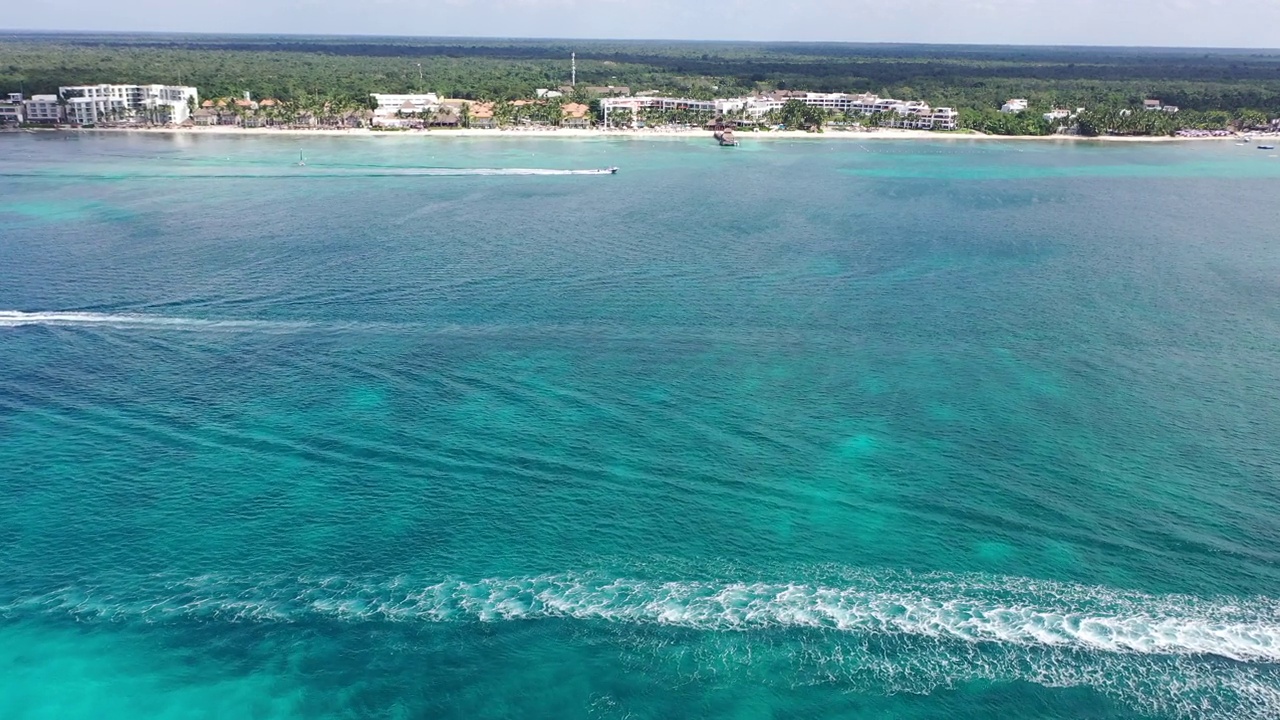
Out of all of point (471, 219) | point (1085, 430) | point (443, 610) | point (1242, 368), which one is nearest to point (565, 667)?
point (443, 610)

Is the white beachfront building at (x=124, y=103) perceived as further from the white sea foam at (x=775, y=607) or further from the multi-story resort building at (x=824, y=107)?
the white sea foam at (x=775, y=607)

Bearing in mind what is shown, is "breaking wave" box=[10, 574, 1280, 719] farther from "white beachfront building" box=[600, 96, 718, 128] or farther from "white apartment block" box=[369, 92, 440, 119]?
"white beachfront building" box=[600, 96, 718, 128]

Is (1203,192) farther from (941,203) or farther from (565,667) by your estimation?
(565,667)

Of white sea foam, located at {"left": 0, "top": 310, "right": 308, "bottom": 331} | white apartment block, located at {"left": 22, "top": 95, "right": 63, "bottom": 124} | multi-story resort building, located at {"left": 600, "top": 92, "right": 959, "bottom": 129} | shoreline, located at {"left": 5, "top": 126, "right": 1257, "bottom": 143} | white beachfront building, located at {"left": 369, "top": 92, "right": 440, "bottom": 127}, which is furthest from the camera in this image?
multi-story resort building, located at {"left": 600, "top": 92, "right": 959, "bottom": 129}

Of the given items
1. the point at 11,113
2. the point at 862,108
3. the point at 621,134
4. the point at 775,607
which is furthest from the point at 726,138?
the point at 775,607

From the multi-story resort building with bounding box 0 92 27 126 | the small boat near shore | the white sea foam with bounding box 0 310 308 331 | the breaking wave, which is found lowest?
the breaking wave

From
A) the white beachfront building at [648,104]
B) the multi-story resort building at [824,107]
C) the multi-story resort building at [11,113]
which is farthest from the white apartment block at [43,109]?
the multi-story resort building at [824,107]

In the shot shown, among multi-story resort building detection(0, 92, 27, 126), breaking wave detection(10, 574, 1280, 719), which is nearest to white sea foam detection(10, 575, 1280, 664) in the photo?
breaking wave detection(10, 574, 1280, 719)
